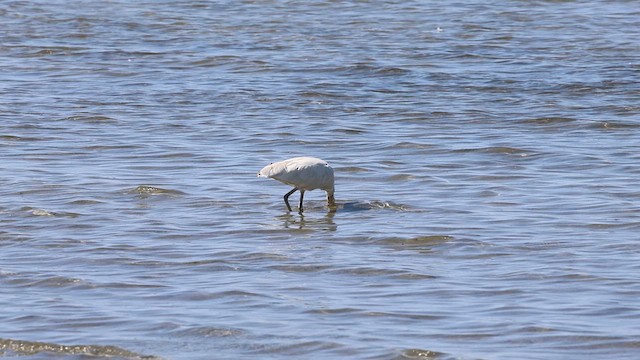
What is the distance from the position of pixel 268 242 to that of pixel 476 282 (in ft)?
5.77

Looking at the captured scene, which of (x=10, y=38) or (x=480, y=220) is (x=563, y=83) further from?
(x=10, y=38)

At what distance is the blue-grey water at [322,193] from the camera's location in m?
7.07

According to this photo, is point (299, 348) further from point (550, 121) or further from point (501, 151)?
point (550, 121)

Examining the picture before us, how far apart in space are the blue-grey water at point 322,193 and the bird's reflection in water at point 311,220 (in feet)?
0.11

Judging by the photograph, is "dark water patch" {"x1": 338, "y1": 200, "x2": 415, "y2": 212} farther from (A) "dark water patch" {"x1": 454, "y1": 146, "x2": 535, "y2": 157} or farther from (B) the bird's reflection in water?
(A) "dark water patch" {"x1": 454, "y1": 146, "x2": 535, "y2": 157}

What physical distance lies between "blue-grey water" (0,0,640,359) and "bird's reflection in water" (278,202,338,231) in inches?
1.3

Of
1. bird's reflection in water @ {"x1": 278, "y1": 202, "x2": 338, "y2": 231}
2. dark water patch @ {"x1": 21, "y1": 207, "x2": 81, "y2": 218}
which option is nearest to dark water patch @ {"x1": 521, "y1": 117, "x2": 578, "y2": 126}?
bird's reflection in water @ {"x1": 278, "y1": 202, "x2": 338, "y2": 231}

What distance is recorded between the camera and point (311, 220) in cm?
1006

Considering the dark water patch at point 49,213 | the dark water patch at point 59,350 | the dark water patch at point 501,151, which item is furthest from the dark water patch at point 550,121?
the dark water patch at point 59,350

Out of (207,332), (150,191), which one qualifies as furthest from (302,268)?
(150,191)

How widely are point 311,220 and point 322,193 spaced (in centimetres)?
110

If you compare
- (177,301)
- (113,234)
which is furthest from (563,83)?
(177,301)

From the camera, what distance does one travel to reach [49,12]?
75.9 feet

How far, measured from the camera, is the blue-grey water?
23.2 ft
